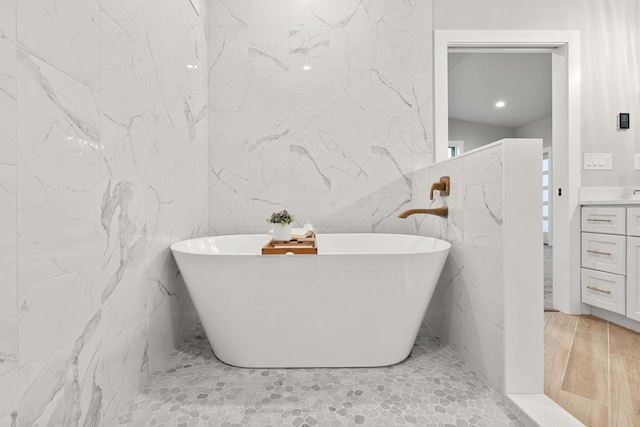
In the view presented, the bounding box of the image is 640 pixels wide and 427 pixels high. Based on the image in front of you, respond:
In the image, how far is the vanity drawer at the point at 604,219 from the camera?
2088 mm

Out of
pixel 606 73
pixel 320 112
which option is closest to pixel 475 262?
pixel 320 112

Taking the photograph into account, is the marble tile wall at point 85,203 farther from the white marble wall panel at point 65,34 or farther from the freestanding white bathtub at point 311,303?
the freestanding white bathtub at point 311,303

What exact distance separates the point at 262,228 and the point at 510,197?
159 centimetres

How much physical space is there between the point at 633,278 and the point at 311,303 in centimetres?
208

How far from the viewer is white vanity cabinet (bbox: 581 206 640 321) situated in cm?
201

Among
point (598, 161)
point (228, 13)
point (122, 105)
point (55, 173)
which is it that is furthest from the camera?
point (598, 161)

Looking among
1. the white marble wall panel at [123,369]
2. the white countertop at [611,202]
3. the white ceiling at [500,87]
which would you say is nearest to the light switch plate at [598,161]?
the white countertop at [611,202]

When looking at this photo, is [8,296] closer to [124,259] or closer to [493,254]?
[124,259]

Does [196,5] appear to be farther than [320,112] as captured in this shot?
No

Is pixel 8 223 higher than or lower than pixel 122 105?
lower

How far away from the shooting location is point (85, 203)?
3.32ft

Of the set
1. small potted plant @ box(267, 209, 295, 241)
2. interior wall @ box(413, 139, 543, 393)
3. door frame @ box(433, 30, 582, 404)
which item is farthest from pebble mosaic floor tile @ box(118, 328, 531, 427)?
door frame @ box(433, 30, 582, 404)

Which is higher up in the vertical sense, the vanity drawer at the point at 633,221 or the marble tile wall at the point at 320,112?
the marble tile wall at the point at 320,112

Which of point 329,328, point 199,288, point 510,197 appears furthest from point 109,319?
point 510,197
